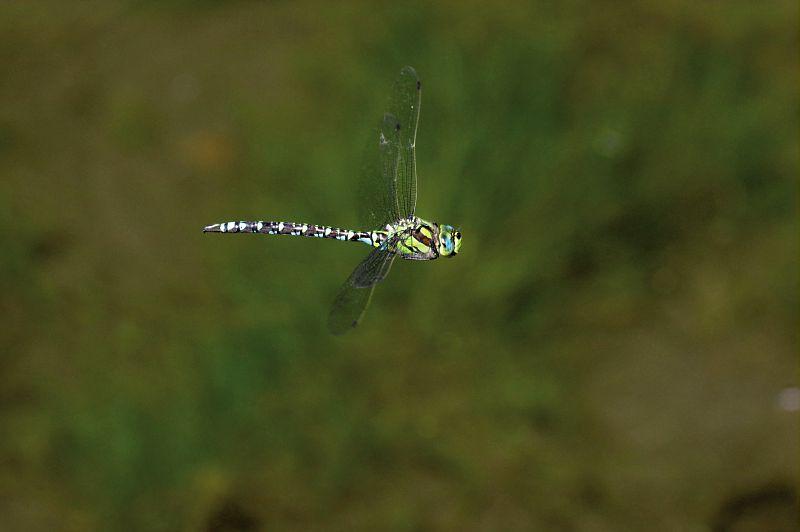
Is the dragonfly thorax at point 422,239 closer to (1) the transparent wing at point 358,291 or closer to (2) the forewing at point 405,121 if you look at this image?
(1) the transparent wing at point 358,291

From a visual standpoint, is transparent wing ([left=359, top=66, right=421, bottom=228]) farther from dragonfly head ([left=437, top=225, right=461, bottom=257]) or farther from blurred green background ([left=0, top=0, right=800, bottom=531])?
blurred green background ([left=0, top=0, right=800, bottom=531])

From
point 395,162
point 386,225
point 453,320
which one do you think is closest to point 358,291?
point 386,225

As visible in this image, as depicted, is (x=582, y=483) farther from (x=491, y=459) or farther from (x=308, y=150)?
(x=308, y=150)

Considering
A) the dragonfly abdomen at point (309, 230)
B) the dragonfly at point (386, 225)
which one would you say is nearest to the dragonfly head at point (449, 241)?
the dragonfly at point (386, 225)

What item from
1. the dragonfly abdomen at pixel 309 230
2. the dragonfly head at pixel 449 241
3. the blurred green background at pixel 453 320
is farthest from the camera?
the blurred green background at pixel 453 320

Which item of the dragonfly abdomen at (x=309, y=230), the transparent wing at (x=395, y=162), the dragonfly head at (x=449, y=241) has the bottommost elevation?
the dragonfly head at (x=449, y=241)

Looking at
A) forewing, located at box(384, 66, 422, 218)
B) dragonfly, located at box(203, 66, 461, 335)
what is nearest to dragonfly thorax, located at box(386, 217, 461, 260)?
dragonfly, located at box(203, 66, 461, 335)

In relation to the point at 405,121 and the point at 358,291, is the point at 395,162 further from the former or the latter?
the point at 358,291
